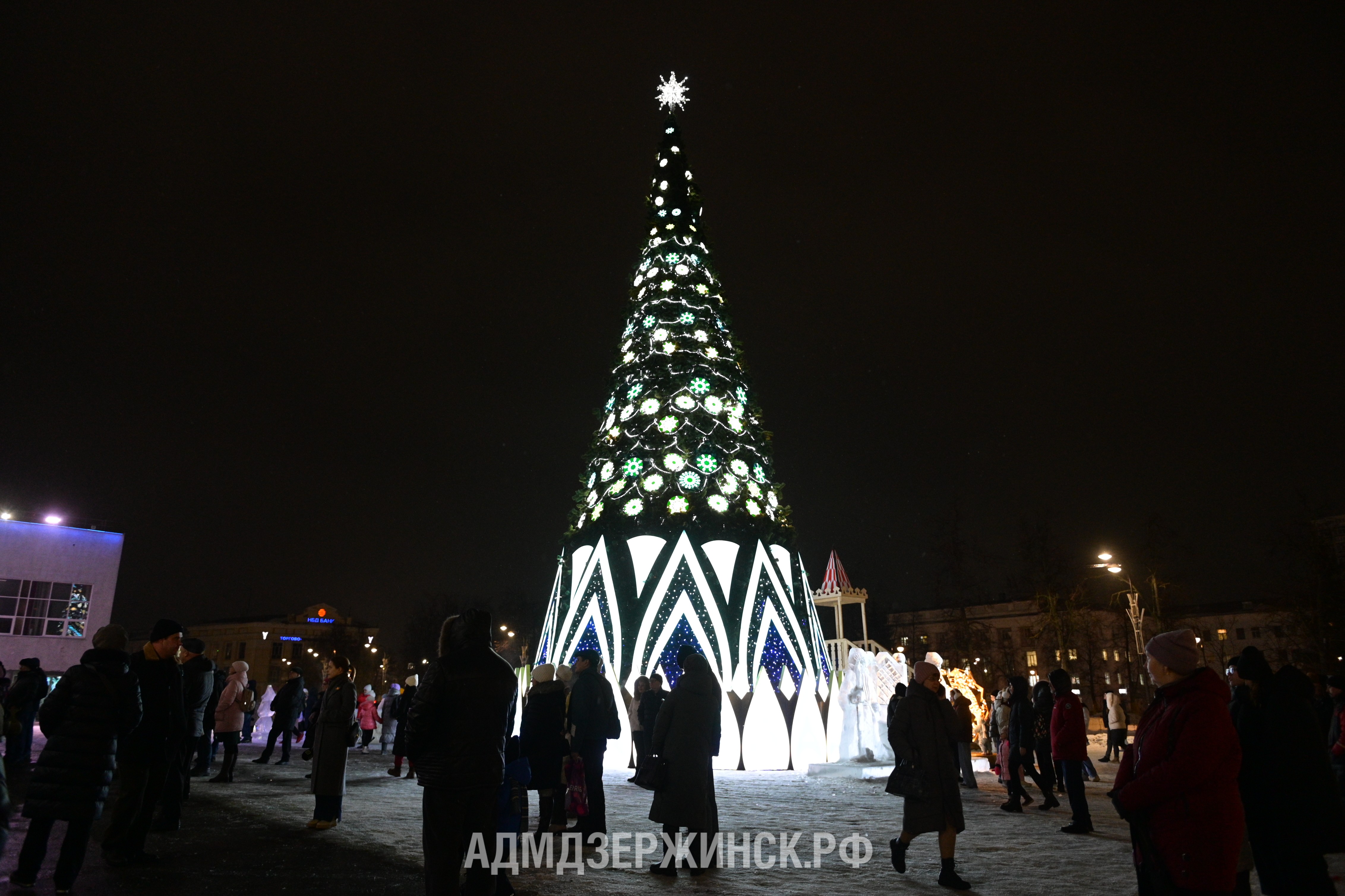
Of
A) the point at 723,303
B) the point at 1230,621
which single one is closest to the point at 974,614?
the point at 1230,621

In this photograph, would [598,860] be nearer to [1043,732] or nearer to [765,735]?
[1043,732]

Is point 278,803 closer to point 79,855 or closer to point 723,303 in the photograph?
point 79,855

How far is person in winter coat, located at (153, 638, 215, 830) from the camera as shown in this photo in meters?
Answer: 6.75

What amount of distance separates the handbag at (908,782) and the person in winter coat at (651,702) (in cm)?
508

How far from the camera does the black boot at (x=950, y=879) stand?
5.30 m

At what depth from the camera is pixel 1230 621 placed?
87250mm

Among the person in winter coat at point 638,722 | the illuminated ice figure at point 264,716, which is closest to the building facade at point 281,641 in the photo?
the illuminated ice figure at point 264,716

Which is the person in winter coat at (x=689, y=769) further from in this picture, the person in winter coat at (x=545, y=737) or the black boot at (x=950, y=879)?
the black boot at (x=950, y=879)

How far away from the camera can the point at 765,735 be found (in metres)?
14.5

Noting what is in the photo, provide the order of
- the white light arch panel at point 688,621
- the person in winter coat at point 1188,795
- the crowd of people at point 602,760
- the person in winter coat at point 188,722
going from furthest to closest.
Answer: the white light arch panel at point 688,621
the person in winter coat at point 188,722
the crowd of people at point 602,760
the person in winter coat at point 1188,795

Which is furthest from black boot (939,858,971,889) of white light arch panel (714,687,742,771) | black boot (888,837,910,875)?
white light arch panel (714,687,742,771)

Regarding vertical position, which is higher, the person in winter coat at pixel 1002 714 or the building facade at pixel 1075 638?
the building facade at pixel 1075 638

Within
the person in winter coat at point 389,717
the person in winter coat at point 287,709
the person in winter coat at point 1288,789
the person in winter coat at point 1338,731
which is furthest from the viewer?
the person in winter coat at point 389,717

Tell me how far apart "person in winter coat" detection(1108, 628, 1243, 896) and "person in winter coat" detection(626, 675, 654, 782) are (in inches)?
327
